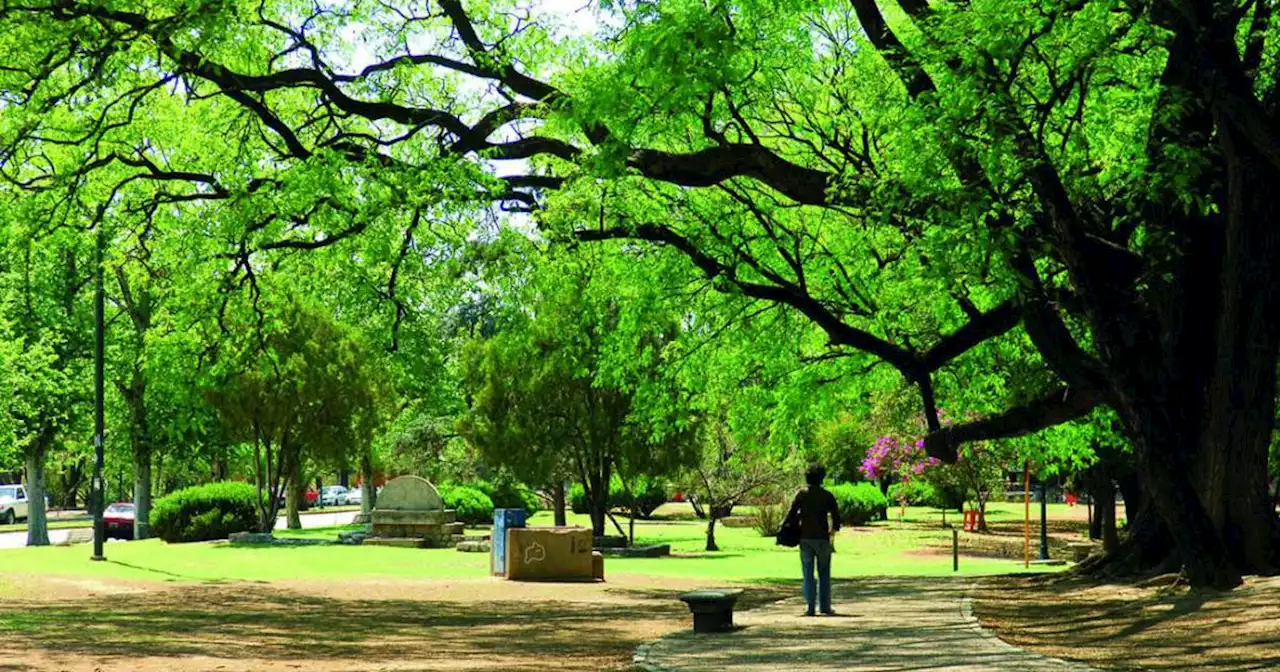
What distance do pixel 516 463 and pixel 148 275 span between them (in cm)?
1538

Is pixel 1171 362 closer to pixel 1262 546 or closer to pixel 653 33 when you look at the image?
pixel 1262 546

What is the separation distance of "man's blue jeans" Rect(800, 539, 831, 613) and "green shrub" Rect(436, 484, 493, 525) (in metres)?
30.1

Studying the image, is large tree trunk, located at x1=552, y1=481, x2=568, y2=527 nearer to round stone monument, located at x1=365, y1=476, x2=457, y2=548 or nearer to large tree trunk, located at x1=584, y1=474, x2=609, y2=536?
large tree trunk, located at x1=584, y1=474, x2=609, y2=536

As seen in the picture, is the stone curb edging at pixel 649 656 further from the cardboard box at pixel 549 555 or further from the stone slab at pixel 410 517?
the stone slab at pixel 410 517

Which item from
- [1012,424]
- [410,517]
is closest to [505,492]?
[410,517]

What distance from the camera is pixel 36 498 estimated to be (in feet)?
142

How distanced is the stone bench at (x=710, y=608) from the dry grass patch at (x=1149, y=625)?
279cm

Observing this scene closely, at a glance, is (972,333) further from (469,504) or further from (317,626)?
(469,504)

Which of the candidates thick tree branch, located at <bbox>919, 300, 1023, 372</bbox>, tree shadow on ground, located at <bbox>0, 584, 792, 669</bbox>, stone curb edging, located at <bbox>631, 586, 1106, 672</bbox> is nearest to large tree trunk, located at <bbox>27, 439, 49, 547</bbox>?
tree shadow on ground, located at <bbox>0, 584, 792, 669</bbox>

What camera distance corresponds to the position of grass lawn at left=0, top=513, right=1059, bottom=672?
13.1m

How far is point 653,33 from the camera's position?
50.1 ft

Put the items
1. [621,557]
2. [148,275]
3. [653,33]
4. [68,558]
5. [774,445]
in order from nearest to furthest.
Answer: [653,33]
[148,275]
[774,445]
[68,558]
[621,557]

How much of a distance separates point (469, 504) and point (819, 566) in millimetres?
30925

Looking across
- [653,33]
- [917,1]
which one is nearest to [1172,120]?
[917,1]
